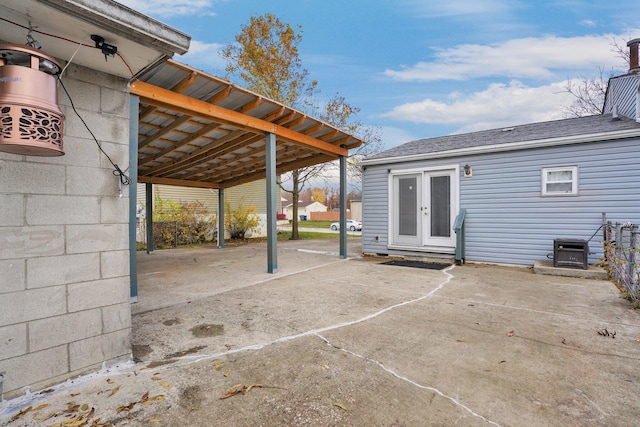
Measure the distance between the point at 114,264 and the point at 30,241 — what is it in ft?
1.65

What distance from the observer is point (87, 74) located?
2145mm

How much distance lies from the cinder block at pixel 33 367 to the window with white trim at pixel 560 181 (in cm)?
759

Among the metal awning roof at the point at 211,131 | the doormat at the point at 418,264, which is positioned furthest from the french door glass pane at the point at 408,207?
the metal awning roof at the point at 211,131

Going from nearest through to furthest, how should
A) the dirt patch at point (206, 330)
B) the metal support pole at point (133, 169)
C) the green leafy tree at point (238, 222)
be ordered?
the dirt patch at point (206, 330)
the metal support pole at point (133, 169)
the green leafy tree at point (238, 222)

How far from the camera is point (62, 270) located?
2.00 meters

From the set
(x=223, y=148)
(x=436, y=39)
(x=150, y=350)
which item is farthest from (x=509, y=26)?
(x=150, y=350)

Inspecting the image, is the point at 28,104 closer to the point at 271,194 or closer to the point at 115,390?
the point at 115,390

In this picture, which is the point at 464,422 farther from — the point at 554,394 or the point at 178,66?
the point at 178,66

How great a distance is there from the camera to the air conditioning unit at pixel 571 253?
5434 millimetres

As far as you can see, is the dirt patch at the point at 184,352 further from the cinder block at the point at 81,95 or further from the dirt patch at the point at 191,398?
the cinder block at the point at 81,95

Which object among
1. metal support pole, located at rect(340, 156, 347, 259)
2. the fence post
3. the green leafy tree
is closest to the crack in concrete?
the fence post

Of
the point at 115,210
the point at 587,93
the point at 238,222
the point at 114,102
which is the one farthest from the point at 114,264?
the point at 587,93

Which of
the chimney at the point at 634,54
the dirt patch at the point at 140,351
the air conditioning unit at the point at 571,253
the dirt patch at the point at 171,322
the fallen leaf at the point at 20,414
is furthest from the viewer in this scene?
the chimney at the point at 634,54

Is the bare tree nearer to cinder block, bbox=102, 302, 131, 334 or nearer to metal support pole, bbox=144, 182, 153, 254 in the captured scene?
metal support pole, bbox=144, 182, 153, 254
